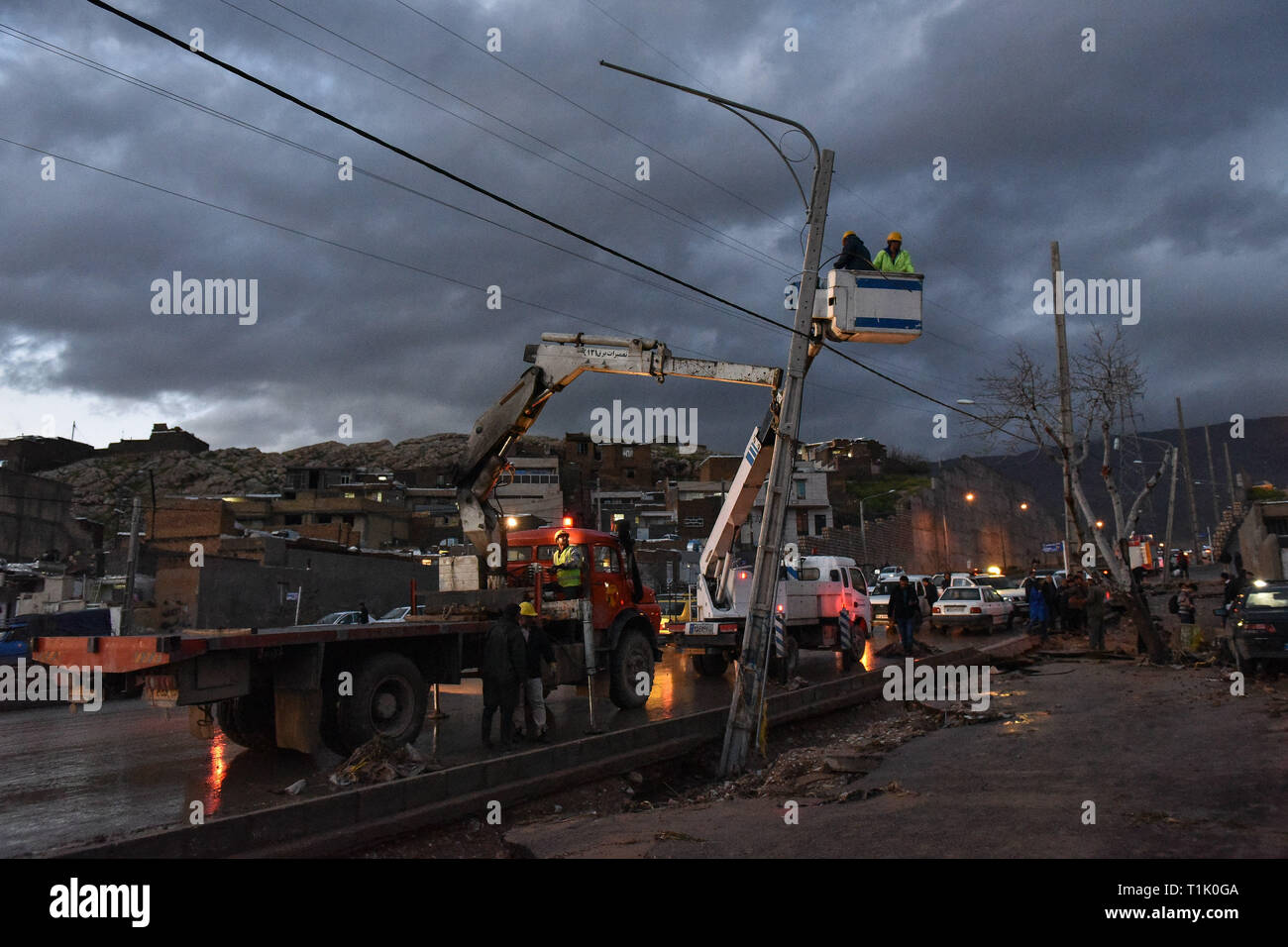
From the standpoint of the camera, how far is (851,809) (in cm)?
727

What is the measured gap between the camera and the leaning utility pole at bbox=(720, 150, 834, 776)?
10.7 meters

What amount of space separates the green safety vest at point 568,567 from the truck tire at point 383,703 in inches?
107

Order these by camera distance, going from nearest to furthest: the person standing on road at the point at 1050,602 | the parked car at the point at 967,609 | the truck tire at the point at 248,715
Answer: the truck tire at the point at 248,715 < the person standing on road at the point at 1050,602 < the parked car at the point at 967,609

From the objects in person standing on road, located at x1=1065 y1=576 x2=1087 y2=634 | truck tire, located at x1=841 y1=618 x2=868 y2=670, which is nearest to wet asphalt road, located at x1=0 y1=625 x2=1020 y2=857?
truck tire, located at x1=841 y1=618 x2=868 y2=670

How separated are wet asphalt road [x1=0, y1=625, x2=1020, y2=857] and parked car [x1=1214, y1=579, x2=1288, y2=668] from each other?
23.5 ft

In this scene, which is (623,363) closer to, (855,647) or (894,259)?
(894,259)

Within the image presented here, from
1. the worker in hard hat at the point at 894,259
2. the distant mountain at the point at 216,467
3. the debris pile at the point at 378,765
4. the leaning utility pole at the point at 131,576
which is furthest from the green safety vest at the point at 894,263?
the distant mountain at the point at 216,467

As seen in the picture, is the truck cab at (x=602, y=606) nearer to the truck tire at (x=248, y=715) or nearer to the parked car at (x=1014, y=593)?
the truck tire at (x=248, y=715)

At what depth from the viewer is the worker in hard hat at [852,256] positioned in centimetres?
1171

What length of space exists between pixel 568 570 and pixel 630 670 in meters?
2.23

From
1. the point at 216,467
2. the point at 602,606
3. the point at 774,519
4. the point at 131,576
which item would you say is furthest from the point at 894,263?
the point at 216,467
